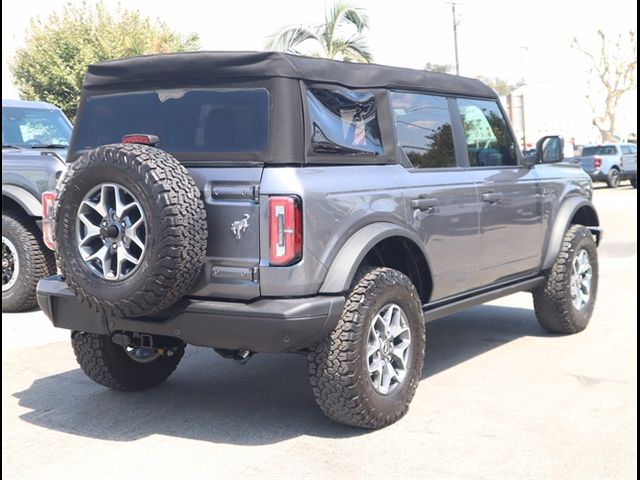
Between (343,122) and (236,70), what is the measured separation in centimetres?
69

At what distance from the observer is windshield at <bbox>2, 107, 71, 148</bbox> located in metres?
9.25

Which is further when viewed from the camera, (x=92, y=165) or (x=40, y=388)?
(x=40, y=388)

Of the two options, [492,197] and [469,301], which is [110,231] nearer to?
[469,301]

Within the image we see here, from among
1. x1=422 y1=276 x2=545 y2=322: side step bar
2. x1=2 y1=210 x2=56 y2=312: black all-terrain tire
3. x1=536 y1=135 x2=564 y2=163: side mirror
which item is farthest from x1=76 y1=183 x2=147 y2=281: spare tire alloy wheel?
x1=2 y1=210 x2=56 y2=312: black all-terrain tire

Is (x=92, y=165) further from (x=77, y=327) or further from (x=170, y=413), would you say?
(x=170, y=413)

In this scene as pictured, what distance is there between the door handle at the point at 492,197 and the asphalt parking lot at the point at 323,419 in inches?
45.9

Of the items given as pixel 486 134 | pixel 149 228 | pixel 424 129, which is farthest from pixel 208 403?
pixel 486 134

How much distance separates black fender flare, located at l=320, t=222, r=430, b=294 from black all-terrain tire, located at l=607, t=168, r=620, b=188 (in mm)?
28640

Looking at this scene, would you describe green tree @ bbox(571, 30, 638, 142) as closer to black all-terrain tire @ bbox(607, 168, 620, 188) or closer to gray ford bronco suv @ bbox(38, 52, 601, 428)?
black all-terrain tire @ bbox(607, 168, 620, 188)

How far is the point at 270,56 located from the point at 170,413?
215 centimetres

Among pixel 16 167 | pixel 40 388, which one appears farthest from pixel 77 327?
pixel 16 167

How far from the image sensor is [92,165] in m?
4.45

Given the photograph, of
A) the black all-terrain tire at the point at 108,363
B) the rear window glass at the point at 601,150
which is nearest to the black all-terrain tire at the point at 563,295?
the black all-terrain tire at the point at 108,363

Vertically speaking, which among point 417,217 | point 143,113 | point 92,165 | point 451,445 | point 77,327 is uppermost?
point 143,113
